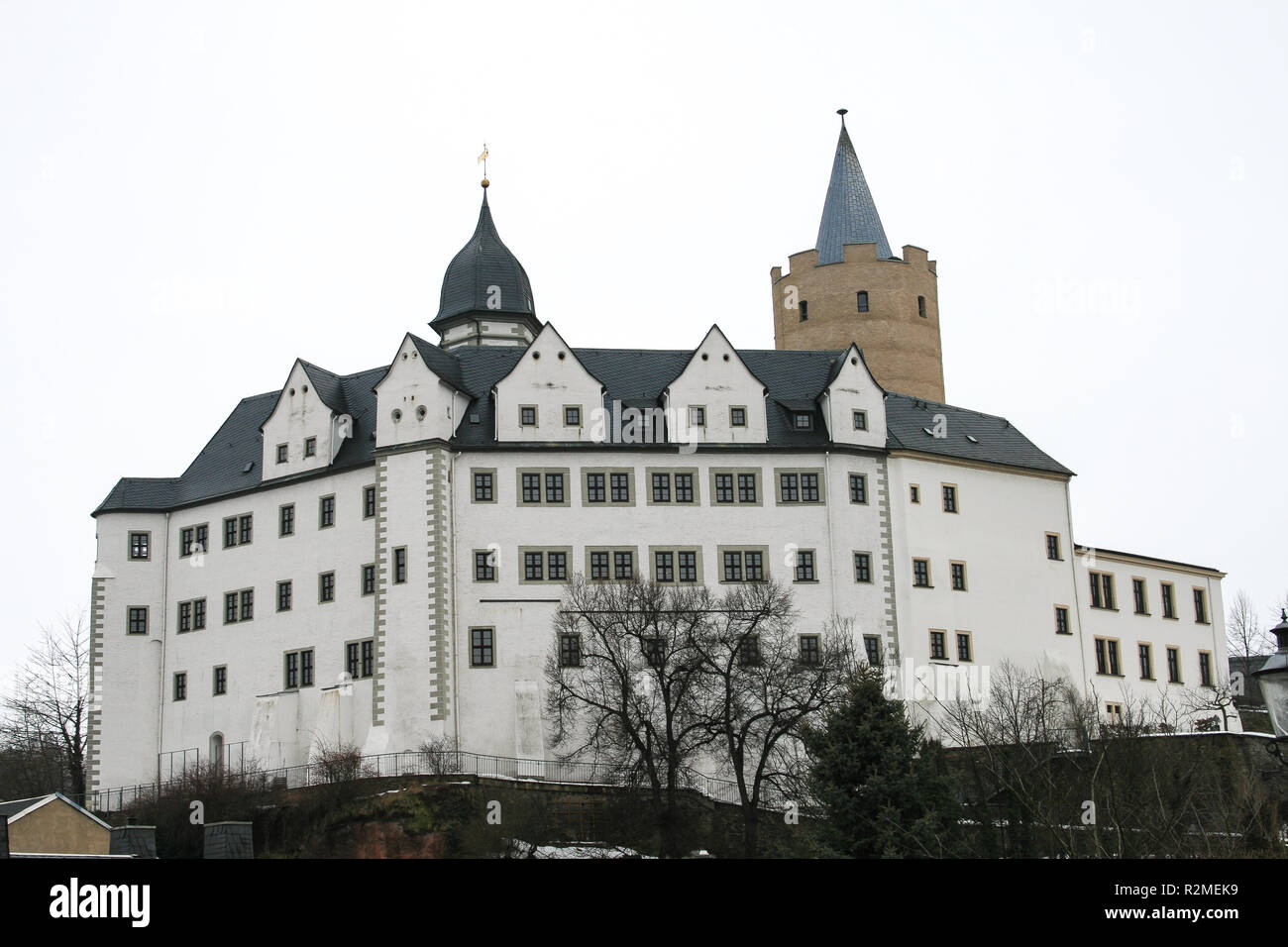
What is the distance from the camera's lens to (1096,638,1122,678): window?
6901 centimetres

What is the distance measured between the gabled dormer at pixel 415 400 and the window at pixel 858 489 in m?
15.1

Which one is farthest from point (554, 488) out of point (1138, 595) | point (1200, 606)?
point (1200, 606)

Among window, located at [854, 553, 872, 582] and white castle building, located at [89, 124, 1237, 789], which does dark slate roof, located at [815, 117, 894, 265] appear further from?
window, located at [854, 553, 872, 582]

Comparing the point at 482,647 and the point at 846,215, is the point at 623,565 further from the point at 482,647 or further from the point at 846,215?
the point at 846,215

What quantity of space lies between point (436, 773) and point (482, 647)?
5.81 meters

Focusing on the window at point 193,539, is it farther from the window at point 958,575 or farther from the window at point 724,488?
the window at point 958,575

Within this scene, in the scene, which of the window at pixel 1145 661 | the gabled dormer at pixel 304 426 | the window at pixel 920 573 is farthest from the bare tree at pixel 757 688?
the gabled dormer at pixel 304 426

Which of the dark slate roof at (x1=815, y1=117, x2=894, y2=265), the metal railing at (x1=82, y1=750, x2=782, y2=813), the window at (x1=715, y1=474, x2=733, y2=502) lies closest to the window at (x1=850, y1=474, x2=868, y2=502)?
the window at (x1=715, y1=474, x2=733, y2=502)

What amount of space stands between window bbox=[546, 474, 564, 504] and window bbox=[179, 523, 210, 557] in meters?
14.9

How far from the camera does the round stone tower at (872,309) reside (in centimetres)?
8488
